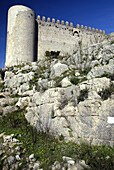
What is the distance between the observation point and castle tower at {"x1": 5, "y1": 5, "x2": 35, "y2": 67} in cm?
1756

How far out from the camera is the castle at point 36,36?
1766cm

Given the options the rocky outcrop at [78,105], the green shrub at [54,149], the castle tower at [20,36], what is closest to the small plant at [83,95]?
the rocky outcrop at [78,105]

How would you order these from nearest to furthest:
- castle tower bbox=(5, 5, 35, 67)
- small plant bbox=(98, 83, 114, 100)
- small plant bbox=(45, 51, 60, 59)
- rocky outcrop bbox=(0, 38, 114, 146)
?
rocky outcrop bbox=(0, 38, 114, 146), small plant bbox=(98, 83, 114, 100), castle tower bbox=(5, 5, 35, 67), small plant bbox=(45, 51, 60, 59)

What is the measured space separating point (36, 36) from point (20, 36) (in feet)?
9.90

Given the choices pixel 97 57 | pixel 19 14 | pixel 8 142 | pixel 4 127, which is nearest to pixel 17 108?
pixel 4 127

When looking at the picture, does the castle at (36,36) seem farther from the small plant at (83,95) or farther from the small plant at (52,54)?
the small plant at (83,95)

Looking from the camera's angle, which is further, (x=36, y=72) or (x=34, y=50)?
(x=34, y=50)

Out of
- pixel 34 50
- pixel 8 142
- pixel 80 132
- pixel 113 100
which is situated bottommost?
pixel 8 142

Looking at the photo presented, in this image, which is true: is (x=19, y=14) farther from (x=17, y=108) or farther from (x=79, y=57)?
(x=17, y=108)

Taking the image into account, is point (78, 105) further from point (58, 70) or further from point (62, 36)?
point (62, 36)

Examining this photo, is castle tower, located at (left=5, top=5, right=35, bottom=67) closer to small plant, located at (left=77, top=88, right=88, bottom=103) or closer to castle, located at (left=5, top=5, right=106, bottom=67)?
castle, located at (left=5, top=5, right=106, bottom=67)

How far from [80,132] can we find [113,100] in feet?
7.52

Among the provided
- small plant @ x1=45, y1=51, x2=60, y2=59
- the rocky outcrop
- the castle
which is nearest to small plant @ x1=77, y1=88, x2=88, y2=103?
the rocky outcrop

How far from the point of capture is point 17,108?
34.6ft
